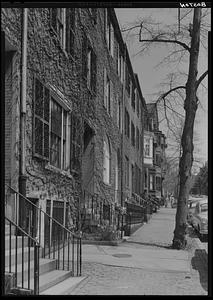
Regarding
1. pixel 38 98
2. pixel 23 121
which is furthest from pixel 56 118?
pixel 23 121

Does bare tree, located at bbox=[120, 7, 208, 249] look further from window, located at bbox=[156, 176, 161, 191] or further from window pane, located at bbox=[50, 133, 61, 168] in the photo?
window pane, located at bbox=[50, 133, 61, 168]

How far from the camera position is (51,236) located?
5016 millimetres

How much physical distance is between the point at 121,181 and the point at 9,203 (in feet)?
5.83

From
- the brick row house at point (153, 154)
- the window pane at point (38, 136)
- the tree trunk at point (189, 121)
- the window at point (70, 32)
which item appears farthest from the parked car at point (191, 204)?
the window at point (70, 32)

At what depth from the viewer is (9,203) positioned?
14.2 ft

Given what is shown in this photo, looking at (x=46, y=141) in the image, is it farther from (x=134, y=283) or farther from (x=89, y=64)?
(x=134, y=283)

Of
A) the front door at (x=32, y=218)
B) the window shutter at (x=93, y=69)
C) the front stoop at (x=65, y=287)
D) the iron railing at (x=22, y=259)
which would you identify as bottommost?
the front stoop at (x=65, y=287)

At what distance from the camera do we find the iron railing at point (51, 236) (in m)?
4.65

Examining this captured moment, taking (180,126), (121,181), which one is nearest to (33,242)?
(121,181)

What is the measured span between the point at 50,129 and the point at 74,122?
33cm

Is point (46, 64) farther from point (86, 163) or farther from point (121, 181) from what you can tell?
point (121, 181)

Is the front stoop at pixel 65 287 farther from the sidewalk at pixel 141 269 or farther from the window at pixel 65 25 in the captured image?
the window at pixel 65 25

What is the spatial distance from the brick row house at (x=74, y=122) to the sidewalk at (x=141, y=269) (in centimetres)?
40

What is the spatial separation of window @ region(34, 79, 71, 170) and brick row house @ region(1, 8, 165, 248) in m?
0.01
